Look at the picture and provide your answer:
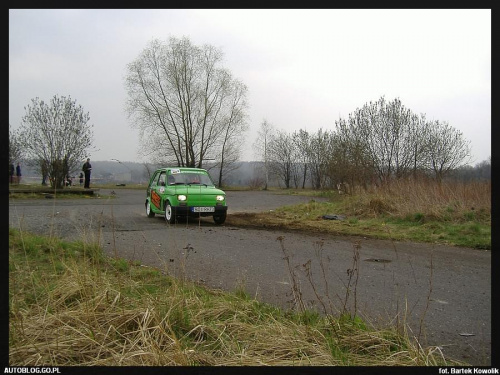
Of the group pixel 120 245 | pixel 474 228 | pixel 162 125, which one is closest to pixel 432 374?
pixel 120 245

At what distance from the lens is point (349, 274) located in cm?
355

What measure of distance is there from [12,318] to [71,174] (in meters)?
23.0

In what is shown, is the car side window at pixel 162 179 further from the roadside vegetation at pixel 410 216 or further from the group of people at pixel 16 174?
the group of people at pixel 16 174

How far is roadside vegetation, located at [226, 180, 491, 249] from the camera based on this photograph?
951cm

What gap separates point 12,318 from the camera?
3.07 m

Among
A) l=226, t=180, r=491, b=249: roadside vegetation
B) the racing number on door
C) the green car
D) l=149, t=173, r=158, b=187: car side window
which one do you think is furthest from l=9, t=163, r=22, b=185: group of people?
l=226, t=180, r=491, b=249: roadside vegetation

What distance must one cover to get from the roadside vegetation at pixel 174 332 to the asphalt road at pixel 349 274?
0.31 m

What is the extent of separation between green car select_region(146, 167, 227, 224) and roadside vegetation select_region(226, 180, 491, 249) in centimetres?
124

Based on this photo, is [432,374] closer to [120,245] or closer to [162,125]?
[120,245]

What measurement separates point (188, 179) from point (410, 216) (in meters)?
7.35

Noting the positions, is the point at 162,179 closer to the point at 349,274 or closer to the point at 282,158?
the point at 349,274

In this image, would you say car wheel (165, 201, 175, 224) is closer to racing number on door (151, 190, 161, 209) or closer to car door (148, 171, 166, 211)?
car door (148, 171, 166, 211)

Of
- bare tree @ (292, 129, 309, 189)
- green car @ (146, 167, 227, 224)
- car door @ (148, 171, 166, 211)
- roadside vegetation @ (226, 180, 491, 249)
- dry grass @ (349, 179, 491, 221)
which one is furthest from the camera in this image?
bare tree @ (292, 129, 309, 189)

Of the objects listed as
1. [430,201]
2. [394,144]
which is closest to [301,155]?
[394,144]
